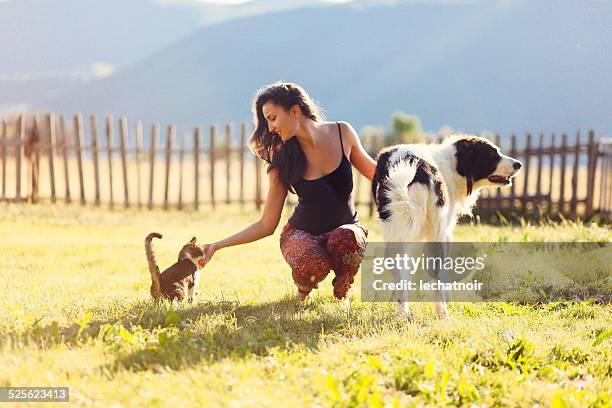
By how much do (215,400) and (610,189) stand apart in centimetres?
1123

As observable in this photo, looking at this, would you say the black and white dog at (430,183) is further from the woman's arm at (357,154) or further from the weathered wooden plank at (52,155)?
the weathered wooden plank at (52,155)

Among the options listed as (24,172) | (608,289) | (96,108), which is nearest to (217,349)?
(608,289)

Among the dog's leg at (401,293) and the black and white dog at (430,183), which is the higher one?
the black and white dog at (430,183)

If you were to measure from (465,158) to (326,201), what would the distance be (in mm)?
1196

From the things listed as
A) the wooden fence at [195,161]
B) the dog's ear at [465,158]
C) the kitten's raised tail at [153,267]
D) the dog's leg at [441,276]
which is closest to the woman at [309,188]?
the kitten's raised tail at [153,267]

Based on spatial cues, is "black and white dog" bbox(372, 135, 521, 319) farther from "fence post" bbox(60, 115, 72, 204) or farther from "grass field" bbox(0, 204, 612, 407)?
"fence post" bbox(60, 115, 72, 204)

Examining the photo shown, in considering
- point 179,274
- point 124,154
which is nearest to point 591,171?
point 124,154

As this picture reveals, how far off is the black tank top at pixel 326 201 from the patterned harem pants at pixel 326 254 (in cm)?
9

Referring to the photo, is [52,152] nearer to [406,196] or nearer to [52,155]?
[52,155]

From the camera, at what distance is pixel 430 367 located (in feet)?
10.6

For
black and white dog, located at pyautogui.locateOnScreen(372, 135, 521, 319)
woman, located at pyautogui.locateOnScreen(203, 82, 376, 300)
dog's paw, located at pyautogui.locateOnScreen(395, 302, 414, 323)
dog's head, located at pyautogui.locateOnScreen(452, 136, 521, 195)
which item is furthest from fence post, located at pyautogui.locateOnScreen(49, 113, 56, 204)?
dog's paw, located at pyautogui.locateOnScreen(395, 302, 414, 323)

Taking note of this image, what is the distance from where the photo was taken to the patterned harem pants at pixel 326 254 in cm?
457

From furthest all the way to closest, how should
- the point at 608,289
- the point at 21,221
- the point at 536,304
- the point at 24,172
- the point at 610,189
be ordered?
the point at 24,172 < the point at 610,189 < the point at 21,221 < the point at 608,289 < the point at 536,304

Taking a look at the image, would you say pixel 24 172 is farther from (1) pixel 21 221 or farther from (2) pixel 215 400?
(2) pixel 215 400
